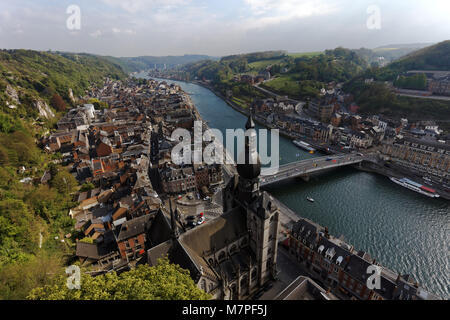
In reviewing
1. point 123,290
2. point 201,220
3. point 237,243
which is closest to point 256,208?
point 237,243

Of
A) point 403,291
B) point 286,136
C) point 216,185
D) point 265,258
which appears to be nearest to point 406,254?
point 403,291

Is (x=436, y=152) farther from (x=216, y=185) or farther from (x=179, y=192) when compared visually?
(x=179, y=192)

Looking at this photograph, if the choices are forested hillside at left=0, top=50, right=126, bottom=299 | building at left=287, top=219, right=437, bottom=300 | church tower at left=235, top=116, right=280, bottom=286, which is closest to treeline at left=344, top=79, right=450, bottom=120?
building at left=287, top=219, right=437, bottom=300

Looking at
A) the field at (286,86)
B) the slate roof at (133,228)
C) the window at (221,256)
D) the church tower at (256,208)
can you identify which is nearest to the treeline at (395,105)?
the field at (286,86)

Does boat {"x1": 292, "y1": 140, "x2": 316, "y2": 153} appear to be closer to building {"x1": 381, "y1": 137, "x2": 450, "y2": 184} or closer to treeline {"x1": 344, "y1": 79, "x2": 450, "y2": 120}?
building {"x1": 381, "y1": 137, "x2": 450, "y2": 184}

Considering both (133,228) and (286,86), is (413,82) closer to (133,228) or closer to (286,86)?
(286,86)

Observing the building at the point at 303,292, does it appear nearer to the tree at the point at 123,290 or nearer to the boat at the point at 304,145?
the tree at the point at 123,290
